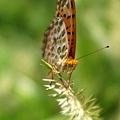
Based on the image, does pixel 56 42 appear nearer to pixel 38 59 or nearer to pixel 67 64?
pixel 67 64

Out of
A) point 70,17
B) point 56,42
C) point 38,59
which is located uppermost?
point 70,17

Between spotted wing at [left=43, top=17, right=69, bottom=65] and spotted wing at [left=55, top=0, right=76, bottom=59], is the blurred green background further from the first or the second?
spotted wing at [left=55, top=0, right=76, bottom=59]

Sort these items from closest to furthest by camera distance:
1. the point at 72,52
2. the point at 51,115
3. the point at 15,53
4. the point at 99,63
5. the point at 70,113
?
the point at 70,113, the point at 72,52, the point at 51,115, the point at 99,63, the point at 15,53

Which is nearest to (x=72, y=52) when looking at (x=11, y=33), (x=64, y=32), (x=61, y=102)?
(x=64, y=32)

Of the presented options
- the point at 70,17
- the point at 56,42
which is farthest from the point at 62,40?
the point at 70,17

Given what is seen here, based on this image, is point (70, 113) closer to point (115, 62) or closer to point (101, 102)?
point (101, 102)
